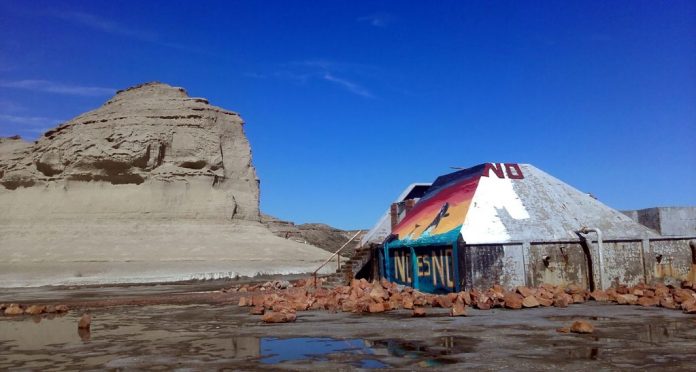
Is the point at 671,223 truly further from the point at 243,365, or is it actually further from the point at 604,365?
the point at 243,365

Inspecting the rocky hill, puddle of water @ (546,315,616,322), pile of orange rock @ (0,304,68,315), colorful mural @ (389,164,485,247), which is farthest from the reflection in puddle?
the rocky hill

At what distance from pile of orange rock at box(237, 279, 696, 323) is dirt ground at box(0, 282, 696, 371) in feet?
1.39

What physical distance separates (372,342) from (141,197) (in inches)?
1918

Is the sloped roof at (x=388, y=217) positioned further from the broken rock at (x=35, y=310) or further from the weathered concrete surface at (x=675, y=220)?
the broken rock at (x=35, y=310)

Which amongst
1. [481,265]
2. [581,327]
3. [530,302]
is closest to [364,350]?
[581,327]

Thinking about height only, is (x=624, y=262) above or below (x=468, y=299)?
above

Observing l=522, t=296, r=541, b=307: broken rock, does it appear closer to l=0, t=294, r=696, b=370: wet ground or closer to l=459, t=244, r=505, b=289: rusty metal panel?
l=0, t=294, r=696, b=370: wet ground

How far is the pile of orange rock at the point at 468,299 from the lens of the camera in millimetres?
12102

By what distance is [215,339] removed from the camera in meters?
9.64

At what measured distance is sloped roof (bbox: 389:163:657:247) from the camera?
15320mm

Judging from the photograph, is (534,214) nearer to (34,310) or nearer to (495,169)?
(495,169)

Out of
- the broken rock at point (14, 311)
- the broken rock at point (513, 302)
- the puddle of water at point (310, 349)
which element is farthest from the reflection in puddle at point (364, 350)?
the broken rock at point (14, 311)

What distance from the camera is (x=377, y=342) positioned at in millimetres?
8719

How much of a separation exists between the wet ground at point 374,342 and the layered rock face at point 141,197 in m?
28.0
